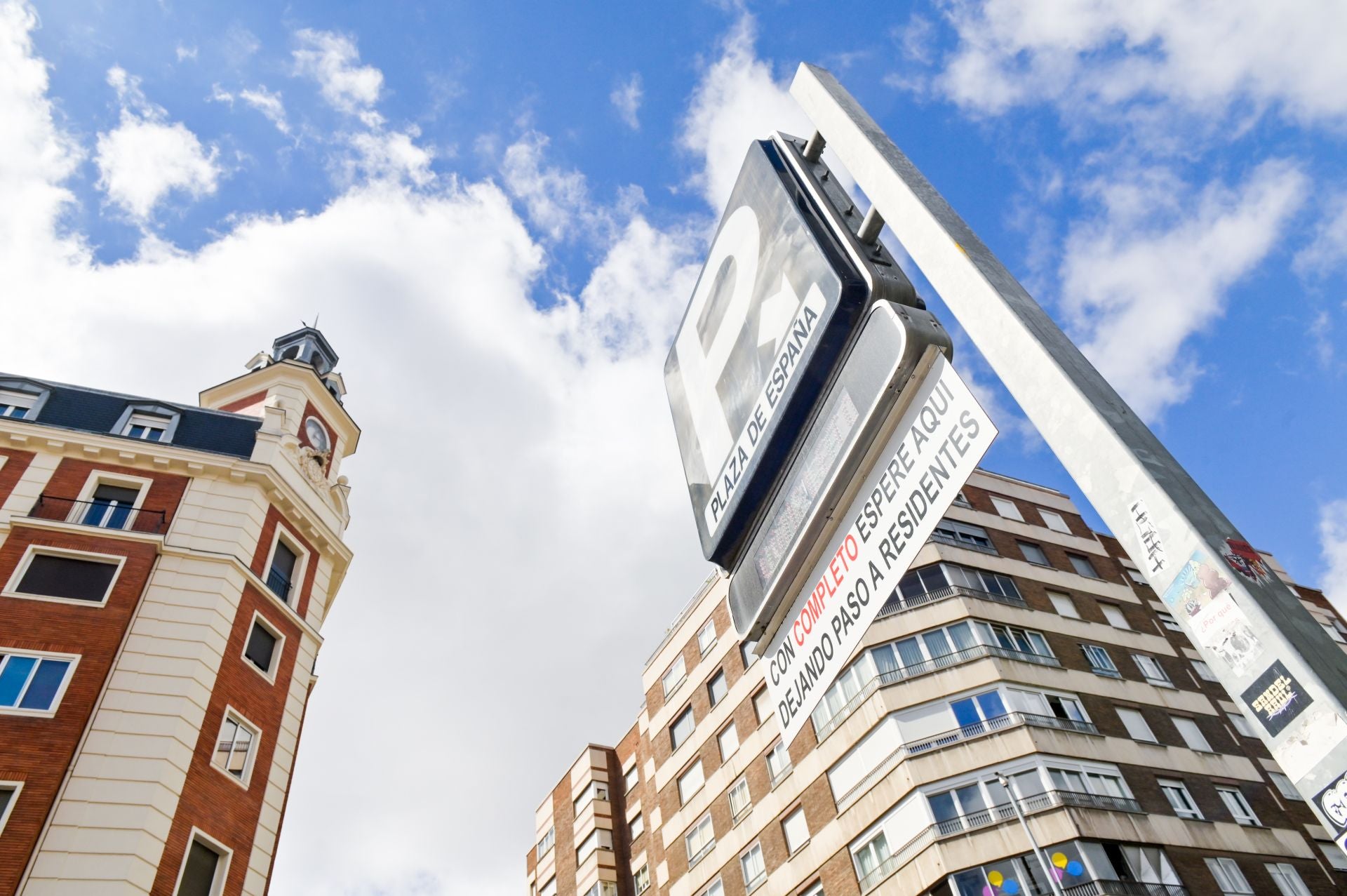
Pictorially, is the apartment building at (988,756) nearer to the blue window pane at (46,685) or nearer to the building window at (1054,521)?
the building window at (1054,521)

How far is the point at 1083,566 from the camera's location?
3566 centimetres

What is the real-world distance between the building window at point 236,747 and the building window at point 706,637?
782 inches

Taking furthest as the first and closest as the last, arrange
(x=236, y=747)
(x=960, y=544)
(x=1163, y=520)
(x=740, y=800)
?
1. (x=960, y=544)
2. (x=740, y=800)
3. (x=236, y=747)
4. (x=1163, y=520)

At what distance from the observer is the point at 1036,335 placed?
12.5 feet

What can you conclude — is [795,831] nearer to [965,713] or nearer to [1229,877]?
[965,713]

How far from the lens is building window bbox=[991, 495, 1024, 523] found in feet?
119

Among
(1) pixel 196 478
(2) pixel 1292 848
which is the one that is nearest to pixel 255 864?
(1) pixel 196 478

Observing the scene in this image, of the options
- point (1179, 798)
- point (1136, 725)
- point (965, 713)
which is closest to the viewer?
point (965, 713)

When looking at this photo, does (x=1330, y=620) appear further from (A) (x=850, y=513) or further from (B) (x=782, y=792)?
(A) (x=850, y=513)

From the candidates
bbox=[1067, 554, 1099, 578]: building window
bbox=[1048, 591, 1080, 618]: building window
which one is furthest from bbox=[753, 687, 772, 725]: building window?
bbox=[1067, 554, 1099, 578]: building window

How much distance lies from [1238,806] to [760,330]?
29.6 m

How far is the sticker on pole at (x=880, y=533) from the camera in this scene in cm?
456

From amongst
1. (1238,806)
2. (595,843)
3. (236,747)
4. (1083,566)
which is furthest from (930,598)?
(595,843)

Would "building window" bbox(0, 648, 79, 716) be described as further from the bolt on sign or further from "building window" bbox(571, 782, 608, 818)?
"building window" bbox(571, 782, 608, 818)
